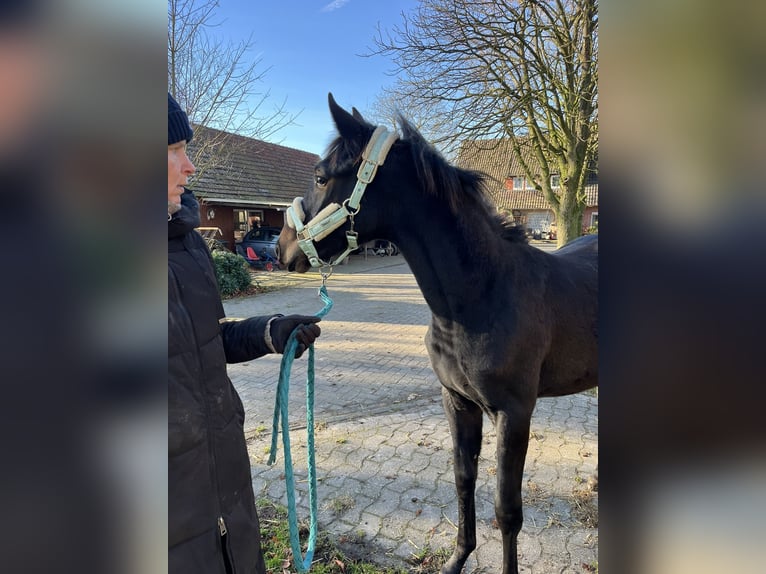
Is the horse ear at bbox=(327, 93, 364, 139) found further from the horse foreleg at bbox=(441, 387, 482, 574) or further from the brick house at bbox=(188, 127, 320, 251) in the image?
the brick house at bbox=(188, 127, 320, 251)

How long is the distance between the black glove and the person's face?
1.93 feet

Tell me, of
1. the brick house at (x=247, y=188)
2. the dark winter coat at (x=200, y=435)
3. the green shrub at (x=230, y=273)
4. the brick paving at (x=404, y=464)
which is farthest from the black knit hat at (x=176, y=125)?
the brick house at (x=247, y=188)

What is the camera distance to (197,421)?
122 cm

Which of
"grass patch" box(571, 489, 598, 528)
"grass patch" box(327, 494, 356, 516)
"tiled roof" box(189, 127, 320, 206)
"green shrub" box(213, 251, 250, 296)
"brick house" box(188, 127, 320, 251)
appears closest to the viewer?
"grass patch" box(571, 489, 598, 528)

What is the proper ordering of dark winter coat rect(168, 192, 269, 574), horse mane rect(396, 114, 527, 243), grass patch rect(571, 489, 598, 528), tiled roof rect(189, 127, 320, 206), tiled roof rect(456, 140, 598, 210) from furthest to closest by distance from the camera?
1. tiled roof rect(189, 127, 320, 206)
2. tiled roof rect(456, 140, 598, 210)
3. grass patch rect(571, 489, 598, 528)
4. horse mane rect(396, 114, 527, 243)
5. dark winter coat rect(168, 192, 269, 574)

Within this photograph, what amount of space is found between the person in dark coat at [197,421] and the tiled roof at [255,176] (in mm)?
12546

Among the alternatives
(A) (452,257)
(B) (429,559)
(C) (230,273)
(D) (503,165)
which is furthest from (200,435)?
(D) (503,165)

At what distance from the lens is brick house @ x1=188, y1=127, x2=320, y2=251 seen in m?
16.1

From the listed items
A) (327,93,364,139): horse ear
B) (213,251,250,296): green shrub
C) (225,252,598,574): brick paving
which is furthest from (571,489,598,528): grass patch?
(213,251,250,296): green shrub

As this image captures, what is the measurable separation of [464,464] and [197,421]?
1528mm

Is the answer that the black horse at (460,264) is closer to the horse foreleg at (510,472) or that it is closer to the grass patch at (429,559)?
the horse foreleg at (510,472)
